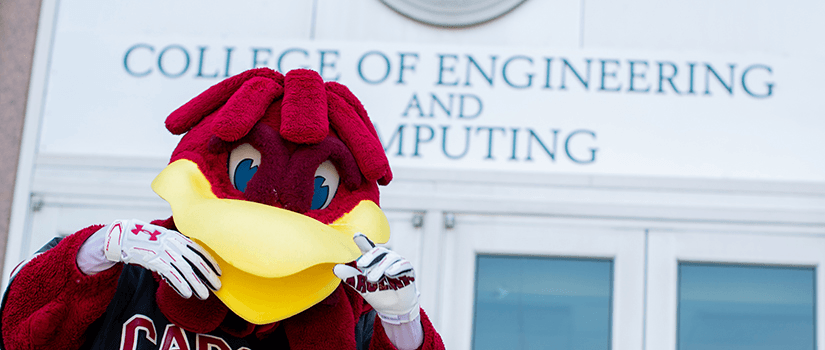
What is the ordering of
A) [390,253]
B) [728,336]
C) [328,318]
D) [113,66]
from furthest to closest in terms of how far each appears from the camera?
[113,66] → [728,336] → [328,318] → [390,253]

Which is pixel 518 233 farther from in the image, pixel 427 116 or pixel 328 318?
pixel 328 318

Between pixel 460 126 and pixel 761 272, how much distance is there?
0.96 metres

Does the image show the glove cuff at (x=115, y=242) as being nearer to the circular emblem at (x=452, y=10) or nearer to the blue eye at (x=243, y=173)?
the blue eye at (x=243, y=173)

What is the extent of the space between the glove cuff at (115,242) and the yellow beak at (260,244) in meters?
0.08

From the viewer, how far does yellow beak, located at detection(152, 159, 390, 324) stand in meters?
1.11

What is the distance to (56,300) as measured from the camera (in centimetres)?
120

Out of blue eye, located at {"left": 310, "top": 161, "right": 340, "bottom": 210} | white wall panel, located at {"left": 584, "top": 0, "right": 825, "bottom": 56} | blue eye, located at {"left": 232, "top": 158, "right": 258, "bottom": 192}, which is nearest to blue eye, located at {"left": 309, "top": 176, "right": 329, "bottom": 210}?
blue eye, located at {"left": 310, "top": 161, "right": 340, "bottom": 210}

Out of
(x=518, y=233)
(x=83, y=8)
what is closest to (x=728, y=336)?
(x=518, y=233)

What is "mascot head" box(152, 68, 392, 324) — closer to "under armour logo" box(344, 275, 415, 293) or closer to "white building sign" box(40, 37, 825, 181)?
"under armour logo" box(344, 275, 415, 293)

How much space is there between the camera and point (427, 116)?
7.79ft

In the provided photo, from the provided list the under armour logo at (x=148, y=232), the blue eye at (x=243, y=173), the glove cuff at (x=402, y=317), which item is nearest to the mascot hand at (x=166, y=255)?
the under armour logo at (x=148, y=232)

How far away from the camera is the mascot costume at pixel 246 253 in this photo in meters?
1.14

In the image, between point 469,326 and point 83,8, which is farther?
point 83,8

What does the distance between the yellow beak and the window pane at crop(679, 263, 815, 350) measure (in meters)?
1.35
